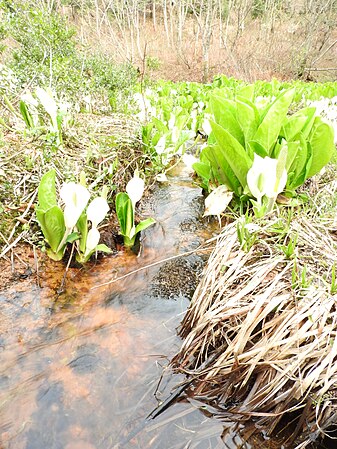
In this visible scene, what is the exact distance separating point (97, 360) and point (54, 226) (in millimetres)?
633

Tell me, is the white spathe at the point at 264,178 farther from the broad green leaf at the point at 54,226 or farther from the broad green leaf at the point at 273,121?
the broad green leaf at the point at 54,226

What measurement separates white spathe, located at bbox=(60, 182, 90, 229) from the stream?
0.96ft

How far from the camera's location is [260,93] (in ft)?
16.9

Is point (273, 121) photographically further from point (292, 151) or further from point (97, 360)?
point (97, 360)

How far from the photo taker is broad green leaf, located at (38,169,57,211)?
5.20ft

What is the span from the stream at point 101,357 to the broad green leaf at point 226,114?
26.2 inches

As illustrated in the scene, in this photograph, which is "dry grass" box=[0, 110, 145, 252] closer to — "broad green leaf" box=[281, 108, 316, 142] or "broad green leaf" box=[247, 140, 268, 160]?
"broad green leaf" box=[247, 140, 268, 160]

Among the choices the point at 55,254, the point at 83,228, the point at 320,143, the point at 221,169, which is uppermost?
the point at 320,143

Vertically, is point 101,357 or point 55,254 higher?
point 55,254

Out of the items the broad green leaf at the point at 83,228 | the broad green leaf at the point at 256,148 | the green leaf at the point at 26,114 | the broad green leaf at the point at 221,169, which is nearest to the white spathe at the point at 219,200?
the broad green leaf at the point at 221,169

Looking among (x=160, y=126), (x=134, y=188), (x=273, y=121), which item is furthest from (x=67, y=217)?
(x=160, y=126)

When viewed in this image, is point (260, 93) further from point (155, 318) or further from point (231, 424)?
point (231, 424)

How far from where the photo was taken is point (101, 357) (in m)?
1.31

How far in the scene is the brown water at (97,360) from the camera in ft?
3.43
